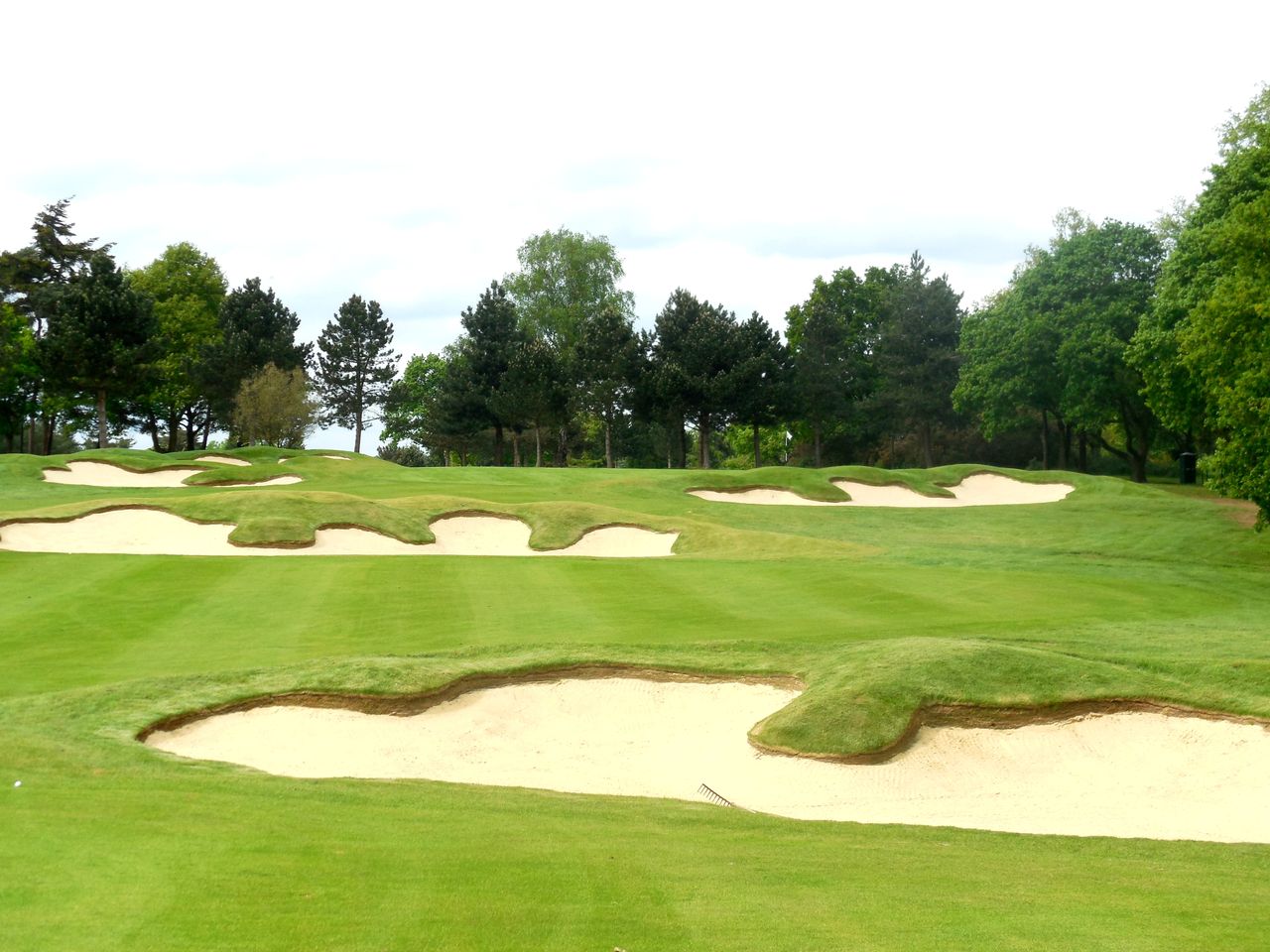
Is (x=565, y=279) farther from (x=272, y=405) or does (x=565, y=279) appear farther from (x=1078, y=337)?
(x=1078, y=337)

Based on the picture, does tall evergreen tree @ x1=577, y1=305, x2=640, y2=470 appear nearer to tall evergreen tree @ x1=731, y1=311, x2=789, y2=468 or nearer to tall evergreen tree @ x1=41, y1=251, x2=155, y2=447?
tall evergreen tree @ x1=731, y1=311, x2=789, y2=468

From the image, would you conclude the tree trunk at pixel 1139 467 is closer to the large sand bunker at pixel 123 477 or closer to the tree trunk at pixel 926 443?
the tree trunk at pixel 926 443

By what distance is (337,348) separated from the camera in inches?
3460

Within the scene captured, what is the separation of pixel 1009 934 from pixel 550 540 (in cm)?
2538

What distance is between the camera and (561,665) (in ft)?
52.4

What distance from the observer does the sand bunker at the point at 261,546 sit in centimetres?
2925

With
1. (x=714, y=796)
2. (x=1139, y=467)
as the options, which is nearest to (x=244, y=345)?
(x=1139, y=467)

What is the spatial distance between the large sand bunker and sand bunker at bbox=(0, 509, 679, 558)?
14968 mm

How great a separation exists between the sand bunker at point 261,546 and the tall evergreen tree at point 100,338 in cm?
3504

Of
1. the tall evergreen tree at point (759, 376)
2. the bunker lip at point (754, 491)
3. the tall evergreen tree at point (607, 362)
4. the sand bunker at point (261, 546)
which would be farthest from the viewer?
the tall evergreen tree at point (607, 362)

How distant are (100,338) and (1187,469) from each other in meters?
58.1

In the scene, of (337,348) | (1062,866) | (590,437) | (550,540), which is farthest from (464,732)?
(590,437)

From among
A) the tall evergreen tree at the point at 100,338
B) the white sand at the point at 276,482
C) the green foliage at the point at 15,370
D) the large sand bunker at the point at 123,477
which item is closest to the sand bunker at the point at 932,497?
the white sand at the point at 276,482

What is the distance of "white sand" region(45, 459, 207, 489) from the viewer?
4722 cm
